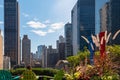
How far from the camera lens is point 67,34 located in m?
198

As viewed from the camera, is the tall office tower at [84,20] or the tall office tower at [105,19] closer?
the tall office tower at [105,19]

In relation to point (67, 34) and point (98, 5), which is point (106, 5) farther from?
point (67, 34)

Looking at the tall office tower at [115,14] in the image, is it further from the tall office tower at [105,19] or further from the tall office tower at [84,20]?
the tall office tower at [84,20]

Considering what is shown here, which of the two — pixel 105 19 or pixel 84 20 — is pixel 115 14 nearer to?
pixel 105 19

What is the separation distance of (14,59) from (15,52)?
14.7 metres

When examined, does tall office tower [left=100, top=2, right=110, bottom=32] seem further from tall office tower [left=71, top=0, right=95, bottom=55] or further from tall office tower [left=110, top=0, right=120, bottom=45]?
tall office tower [left=71, top=0, right=95, bottom=55]

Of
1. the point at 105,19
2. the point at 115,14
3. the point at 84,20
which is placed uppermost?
the point at 84,20

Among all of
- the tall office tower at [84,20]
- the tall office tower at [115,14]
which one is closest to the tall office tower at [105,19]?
the tall office tower at [115,14]

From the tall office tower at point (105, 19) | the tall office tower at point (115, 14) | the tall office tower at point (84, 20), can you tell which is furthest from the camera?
the tall office tower at point (84, 20)

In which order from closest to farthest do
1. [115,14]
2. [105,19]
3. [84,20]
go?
[115,14] < [105,19] < [84,20]

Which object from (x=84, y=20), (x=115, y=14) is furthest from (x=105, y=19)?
(x=84, y=20)

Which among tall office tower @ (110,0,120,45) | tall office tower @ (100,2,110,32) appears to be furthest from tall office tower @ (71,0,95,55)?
tall office tower @ (110,0,120,45)

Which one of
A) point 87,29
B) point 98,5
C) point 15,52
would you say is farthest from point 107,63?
point 15,52

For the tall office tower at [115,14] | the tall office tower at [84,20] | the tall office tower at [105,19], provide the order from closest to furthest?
the tall office tower at [115,14], the tall office tower at [105,19], the tall office tower at [84,20]
